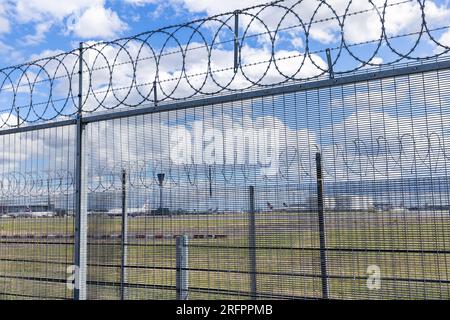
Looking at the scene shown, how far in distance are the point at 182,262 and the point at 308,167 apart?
205 cm

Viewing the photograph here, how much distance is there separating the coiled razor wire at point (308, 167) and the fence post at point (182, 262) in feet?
2.35

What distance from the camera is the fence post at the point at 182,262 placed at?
21.7ft

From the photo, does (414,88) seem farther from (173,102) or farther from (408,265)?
(173,102)

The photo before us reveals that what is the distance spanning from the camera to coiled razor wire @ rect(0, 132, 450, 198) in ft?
17.5

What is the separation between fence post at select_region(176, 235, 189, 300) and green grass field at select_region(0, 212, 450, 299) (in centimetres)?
6

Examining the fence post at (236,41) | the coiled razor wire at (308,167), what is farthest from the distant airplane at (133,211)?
the fence post at (236,41)

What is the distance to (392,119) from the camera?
18.0 ft

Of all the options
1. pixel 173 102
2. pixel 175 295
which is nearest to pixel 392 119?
pixel 173 102

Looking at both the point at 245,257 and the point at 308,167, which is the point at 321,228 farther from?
the point at 245,257

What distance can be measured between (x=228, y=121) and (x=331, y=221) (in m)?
1.71

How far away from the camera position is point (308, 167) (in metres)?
5.83

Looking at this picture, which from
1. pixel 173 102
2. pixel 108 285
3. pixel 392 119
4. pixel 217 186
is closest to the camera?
pixel 392 119

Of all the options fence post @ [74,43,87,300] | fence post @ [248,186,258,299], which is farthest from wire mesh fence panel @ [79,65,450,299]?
fence post @ [74,43,87,300]

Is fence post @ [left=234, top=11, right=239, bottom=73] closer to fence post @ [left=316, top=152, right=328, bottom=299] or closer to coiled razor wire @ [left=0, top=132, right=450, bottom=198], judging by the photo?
coiled razor wire @ [left=0, top=132, right=450, bottom=198]
